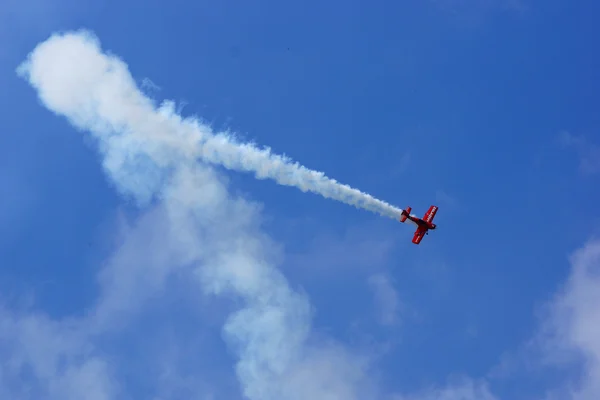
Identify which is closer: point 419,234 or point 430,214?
point 419,234

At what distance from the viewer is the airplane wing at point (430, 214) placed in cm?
13500

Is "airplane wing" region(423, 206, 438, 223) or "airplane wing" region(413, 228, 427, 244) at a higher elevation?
"airplane wing" region(423, 206, 438, 223)

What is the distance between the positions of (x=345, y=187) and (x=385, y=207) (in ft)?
30.1

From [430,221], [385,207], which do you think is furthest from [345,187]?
[430,221]

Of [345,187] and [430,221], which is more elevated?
[430,221]

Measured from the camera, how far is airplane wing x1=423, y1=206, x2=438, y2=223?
13500 centimetres

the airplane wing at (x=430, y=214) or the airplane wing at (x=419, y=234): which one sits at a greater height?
the airplane wing at (x=430, y=214)

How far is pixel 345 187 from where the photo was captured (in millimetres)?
121938

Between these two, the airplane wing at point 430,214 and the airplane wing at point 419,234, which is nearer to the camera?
the airplane wing at point 419,234

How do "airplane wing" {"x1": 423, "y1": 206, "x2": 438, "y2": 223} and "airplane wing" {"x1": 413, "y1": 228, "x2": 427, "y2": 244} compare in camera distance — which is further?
"airplane wing" {"x1": 423, "y1": 206, "x2": 438, "y2": 223}

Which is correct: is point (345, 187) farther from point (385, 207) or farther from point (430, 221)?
point (430, 221)

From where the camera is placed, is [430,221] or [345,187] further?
[430,221]

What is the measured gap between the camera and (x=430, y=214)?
445 ft

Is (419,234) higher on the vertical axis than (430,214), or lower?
lower
